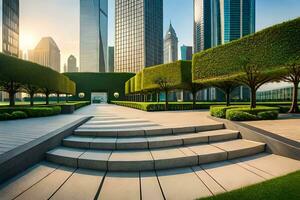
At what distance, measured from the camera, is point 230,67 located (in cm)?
1492

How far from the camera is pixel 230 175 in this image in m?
3.97

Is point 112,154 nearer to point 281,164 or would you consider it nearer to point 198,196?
point 198,196

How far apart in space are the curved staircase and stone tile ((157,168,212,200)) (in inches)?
12.3

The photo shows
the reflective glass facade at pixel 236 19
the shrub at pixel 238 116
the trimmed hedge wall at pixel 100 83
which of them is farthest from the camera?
the reflective glass facade at pixel 236 19

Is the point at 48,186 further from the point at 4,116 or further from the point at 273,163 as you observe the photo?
the point at 4,116

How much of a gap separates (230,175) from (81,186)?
336cm

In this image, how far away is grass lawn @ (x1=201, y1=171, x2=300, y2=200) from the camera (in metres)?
2.89

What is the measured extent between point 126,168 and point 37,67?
18.2 m

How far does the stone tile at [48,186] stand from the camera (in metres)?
3.22

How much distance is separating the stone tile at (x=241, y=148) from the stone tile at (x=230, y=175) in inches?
19.9

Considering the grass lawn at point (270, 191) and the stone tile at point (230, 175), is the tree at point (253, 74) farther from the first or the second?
the grass lawn at point (270, 191)

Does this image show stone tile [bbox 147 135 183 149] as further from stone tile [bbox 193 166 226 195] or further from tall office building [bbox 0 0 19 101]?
tall office building [bbox 0 0 19 101]

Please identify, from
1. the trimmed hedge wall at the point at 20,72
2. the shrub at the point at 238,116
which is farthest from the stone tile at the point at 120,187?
the trimmed hedge wall at the point at 20,72

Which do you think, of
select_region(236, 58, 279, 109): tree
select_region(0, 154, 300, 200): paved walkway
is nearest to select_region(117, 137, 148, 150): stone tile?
select_region(0, 154, 300, 200): paved walkway
